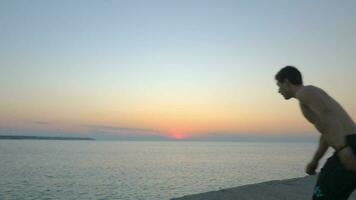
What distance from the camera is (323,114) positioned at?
14.9 feet

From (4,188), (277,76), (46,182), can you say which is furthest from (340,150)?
(46,182)

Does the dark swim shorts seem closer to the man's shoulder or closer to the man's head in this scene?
the man's shoulder

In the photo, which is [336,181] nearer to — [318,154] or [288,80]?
[318,154]

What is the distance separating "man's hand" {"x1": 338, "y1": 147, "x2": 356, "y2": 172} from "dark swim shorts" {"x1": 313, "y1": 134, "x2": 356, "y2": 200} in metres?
0.07

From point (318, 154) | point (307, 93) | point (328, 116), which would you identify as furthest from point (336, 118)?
point (318, 154)

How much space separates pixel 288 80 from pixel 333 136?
2.38 feet

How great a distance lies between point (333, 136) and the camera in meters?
4.54

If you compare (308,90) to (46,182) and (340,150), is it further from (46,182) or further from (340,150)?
(46,182)

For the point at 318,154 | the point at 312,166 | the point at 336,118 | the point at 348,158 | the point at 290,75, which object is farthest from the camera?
the point at 312,166

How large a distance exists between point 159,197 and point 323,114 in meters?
27.2

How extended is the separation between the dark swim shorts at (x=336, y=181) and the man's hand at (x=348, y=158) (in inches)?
2.9

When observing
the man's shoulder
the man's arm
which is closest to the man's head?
the man's shoulder

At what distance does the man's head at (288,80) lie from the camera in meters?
4.81

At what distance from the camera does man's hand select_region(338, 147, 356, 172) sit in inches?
172
